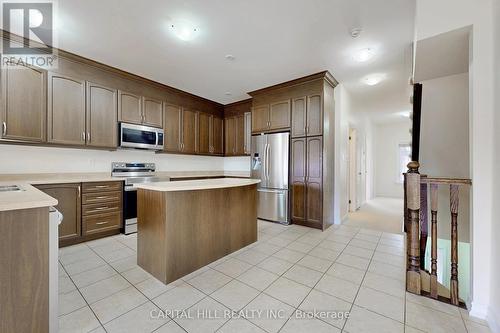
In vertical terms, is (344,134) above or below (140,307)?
above

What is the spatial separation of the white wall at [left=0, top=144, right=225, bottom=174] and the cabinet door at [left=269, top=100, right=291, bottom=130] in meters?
2.33

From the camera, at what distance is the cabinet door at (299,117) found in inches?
151

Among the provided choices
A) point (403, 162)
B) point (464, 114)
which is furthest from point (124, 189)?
point (403, 162)

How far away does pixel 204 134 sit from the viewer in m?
4.94

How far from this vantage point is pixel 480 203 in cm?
157

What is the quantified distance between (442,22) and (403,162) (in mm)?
7397

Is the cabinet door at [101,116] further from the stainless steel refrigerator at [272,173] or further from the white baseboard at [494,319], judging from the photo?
the white baseboard at [494,319]

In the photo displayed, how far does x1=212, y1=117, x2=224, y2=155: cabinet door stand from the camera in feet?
17.1

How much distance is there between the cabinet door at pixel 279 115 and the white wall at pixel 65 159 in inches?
91.9

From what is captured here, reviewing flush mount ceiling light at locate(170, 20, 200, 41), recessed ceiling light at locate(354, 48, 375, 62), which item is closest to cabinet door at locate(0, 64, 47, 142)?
flush mount ceiling light at locate(170, 20, 200, 41)

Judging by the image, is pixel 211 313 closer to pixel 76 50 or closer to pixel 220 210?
pixel 220 210

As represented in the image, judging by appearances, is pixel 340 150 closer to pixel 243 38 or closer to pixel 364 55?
pixel 364 55

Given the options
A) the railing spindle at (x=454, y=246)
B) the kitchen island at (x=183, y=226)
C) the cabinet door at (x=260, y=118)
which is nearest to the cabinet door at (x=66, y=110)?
the kitchen island at (x=183, y=226)

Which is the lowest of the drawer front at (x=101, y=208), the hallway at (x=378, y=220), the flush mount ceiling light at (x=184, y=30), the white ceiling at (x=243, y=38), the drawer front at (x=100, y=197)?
the hallway at (x=378, y=220)
